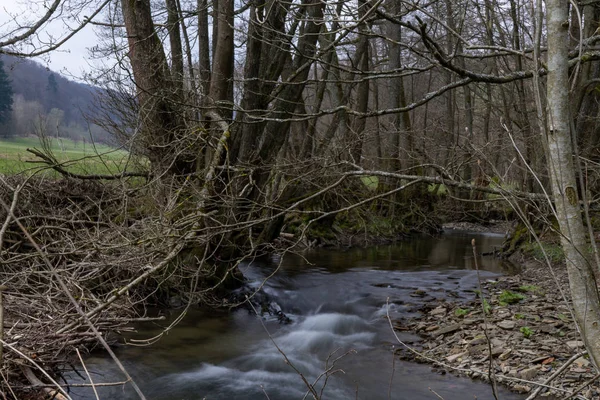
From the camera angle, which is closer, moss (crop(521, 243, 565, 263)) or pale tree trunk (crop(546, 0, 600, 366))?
pale tree trunk (crop(546, 0, 600, 366))

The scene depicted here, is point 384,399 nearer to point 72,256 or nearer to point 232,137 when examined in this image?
point 72,256

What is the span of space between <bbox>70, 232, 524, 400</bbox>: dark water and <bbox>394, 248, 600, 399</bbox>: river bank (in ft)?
1.07

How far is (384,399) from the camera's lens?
6410 mm

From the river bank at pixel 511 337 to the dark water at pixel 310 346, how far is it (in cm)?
33

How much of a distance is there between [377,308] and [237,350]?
3.10 meters

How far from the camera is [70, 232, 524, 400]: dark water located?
21.5ft

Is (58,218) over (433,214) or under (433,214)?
over

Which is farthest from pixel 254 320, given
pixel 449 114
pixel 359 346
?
pixel 449 114

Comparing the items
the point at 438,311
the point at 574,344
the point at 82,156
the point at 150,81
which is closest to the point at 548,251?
the point at 438,311

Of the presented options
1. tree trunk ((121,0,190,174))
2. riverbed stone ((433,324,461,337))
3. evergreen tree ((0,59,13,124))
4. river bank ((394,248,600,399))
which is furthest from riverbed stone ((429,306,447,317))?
evergreen tree ((0,59,13,124))

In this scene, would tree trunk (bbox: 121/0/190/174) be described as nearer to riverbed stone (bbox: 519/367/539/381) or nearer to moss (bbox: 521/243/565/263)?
riverbed stone (bbox: 519/367/539/381)

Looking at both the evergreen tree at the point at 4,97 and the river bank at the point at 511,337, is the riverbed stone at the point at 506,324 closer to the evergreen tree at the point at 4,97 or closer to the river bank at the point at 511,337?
the river bank at the point at 511,337

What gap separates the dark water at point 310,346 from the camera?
6.54 m

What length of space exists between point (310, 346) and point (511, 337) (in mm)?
2911
